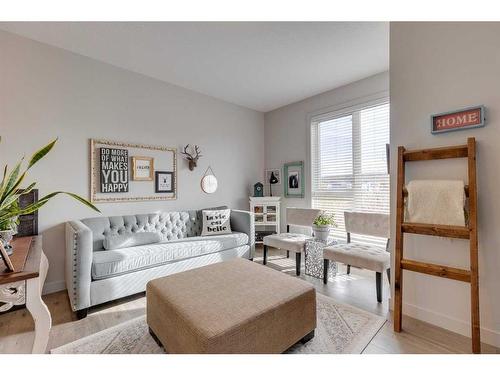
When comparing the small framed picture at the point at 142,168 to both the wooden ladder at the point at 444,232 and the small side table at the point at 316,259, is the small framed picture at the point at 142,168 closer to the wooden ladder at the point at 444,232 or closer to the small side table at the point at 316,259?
the small side table at the point at 316,259

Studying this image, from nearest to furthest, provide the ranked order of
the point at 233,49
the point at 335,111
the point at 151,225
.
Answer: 1. the point at 233,49
2. the point at 151,225
3. the point at 335,111

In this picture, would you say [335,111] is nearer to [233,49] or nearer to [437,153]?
[233,49]

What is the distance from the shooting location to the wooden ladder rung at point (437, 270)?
1.59m

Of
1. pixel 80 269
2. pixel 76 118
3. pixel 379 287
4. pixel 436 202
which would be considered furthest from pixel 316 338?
pixel 76 118

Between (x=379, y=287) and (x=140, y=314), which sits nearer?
(x=140, y=314)

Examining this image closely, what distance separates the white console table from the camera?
4.17 m

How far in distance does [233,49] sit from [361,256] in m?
2.55

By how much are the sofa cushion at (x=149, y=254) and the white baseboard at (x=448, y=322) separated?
6.72ft

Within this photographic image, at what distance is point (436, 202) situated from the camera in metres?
1.73

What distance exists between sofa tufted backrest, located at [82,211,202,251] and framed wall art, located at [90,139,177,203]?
26 cm

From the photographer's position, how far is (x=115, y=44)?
2.50m
